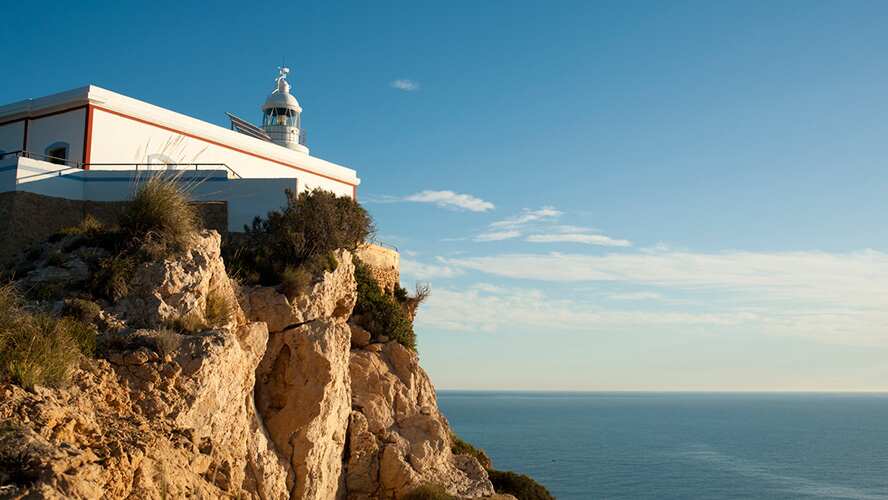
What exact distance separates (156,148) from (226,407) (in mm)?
14827

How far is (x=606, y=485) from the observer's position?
181ft

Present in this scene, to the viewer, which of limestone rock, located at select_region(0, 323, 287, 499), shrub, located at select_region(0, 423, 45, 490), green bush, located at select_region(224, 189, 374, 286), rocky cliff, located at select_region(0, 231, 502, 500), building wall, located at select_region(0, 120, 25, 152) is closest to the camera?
shrub, located at select_region(0, 423, 45, 490)

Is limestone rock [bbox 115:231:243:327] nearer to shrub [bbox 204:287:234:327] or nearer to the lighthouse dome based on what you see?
shrub [bbox 204:287:234:327]

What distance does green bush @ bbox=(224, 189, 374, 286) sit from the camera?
1720 centimetres

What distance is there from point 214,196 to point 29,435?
13495mm

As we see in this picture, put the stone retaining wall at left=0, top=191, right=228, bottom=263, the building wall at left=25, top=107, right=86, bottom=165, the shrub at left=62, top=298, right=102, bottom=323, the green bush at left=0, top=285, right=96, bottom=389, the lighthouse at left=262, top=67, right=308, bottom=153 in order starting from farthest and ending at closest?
the lighthouse at left=262, top=67, right=308, bottom=153 → the building wall at left=25, top=107, right=86, bottom=165 → the stone retaining wall at left=0, top=191, right=228, bottom=263 → the shrub at left=62, top=298, right=102, bottom=323 → the green bush at left=0, top=285, right=96, bottom=389

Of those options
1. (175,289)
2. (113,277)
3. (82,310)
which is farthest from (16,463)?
(113,277)

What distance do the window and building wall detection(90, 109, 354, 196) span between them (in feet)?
2.76

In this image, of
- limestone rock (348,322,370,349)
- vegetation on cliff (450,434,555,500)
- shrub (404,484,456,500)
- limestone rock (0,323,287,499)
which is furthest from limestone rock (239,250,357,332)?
vegetation on cliff (450,434,555,500)

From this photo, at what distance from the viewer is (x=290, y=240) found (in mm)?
17641

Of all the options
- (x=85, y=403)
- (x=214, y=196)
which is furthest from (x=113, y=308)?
(x=214, y=196)

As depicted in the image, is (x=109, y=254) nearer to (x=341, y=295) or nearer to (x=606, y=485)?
(x=341, y=295)

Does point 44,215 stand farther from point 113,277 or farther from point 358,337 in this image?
point 113,277

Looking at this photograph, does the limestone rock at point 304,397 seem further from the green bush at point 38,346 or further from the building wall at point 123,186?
the green bush at point 38,346
